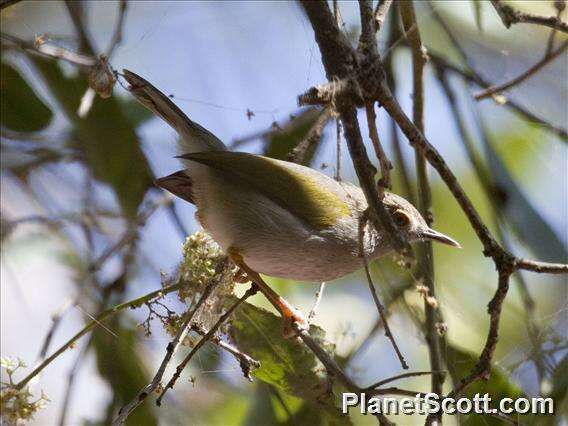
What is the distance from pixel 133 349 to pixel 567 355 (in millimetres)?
1564

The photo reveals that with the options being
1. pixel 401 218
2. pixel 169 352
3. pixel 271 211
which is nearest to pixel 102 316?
pixel 169 352

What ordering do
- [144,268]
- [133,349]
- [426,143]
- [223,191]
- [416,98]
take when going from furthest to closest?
[416,98], [223,191], [144,268], [133,349], [426,143]

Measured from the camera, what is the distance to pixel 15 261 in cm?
244

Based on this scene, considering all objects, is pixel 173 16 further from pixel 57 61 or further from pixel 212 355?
pixel 212 355

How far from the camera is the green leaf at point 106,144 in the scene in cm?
295

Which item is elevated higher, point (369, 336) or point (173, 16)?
point (173, 16)

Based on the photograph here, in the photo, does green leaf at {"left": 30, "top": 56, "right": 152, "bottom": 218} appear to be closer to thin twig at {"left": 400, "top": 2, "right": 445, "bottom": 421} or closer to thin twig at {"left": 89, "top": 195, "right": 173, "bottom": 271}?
thin twig at {"left": 89, "top": 195, "right": 173, "bottom": 271}

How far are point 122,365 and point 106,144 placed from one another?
1038mm

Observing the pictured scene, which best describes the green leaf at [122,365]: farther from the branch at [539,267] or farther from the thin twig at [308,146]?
the branch at [539,267]

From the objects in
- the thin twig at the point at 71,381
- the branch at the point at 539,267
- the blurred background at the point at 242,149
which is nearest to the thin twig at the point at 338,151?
the blurred background at the point at 242,149

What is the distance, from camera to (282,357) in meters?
2.80

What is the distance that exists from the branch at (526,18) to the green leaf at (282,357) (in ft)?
4.26

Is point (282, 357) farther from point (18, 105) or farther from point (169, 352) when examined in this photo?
point (18, 105)

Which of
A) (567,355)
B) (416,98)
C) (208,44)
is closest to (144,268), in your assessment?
(208,44)
